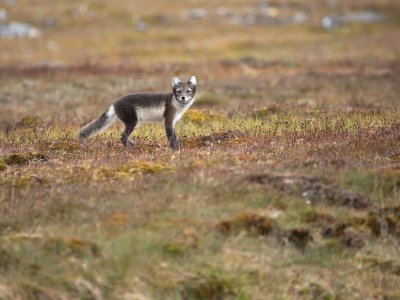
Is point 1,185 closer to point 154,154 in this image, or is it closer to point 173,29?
point 154,154

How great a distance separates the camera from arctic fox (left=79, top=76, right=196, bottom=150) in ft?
60.0

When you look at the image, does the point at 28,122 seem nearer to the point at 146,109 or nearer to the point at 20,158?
the point at 146,109

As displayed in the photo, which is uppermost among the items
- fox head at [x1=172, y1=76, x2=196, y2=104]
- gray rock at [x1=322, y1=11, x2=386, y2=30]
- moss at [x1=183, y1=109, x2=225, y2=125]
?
fox head at [x1=172, y1=76, x2=196, y2=104]

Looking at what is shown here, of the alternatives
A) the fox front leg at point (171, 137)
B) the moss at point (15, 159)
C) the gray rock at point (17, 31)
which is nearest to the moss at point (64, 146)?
the moss at point (15, 159)

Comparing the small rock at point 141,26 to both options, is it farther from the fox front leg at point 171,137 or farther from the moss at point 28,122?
the fox front leg at point 171,137

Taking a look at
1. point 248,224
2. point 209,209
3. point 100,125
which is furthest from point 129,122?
point 248,224

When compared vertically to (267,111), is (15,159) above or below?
above

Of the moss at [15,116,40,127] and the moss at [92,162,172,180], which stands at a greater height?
the moss at [92,162,172,180]

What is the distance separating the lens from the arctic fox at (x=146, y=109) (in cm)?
1828

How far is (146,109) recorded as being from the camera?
1850cm

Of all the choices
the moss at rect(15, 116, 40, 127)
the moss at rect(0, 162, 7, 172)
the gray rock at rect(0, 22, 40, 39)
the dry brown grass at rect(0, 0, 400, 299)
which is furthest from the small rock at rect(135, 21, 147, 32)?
the moss at rect(0, 162, 7, 172)

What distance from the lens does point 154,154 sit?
54.2ft

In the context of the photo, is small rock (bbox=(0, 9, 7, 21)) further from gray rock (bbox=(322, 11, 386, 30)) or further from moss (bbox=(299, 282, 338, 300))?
→ moss (bbox=(299, 282, 338, 300))

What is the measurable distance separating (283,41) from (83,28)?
30.3 m
